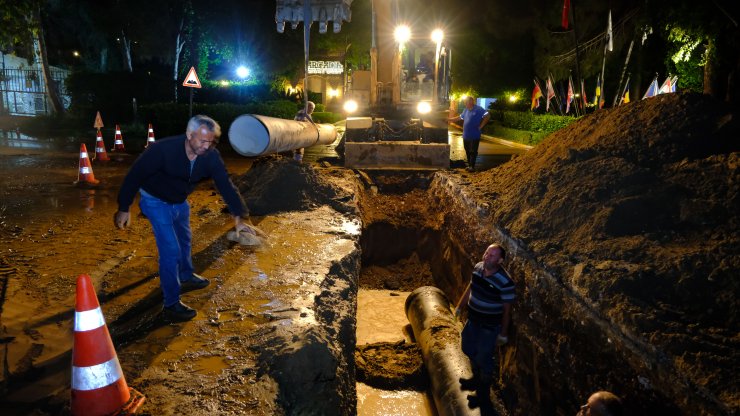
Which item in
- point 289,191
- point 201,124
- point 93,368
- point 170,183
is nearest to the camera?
point 93,368

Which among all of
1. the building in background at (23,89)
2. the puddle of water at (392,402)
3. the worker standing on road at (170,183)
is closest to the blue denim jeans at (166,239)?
the worker standing on road at (170,183)

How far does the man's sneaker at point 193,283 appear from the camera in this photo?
4.21 m

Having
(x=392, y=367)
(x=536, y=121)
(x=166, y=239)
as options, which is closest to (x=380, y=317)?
(x=392, y=367)

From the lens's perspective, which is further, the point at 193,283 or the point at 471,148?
the point at 471,148

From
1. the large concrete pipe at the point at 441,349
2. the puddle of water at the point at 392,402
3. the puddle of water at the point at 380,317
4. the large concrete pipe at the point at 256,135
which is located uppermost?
the large concrete pipe at the point at 256,135

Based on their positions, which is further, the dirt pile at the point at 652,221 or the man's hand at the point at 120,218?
the man's hand at the point at 120,218

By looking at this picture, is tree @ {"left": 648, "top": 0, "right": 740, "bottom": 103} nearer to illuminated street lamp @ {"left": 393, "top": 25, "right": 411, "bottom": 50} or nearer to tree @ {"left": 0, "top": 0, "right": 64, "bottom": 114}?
A: illuminated street lamp @ {"left": 393, "top": 25, "right": 411, "bottom": 50}

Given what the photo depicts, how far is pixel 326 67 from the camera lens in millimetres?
43188

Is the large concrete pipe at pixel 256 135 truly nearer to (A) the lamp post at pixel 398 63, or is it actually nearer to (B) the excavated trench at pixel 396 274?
(B) the excavated trench at pixel 396 274

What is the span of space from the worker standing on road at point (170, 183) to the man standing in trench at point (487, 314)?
2393mm

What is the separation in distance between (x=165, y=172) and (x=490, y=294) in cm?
284

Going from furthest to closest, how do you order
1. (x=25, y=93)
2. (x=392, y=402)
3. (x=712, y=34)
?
(x=25, y=93)
(x=712, y=34)
(x=392, y=402)

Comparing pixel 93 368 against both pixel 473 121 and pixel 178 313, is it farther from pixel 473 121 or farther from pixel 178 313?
pixel 473 121

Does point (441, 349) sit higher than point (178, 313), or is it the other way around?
point (178, 313)
